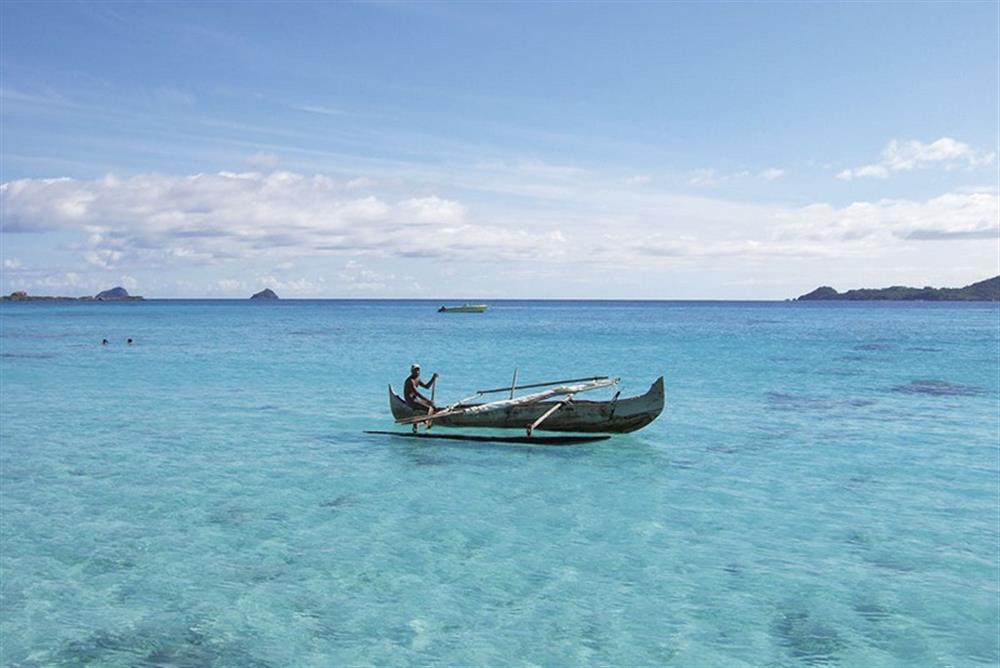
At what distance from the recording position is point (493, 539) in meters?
13.4

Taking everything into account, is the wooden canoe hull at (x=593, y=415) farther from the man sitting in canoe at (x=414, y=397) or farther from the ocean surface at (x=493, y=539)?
the man sitting in canoe at (x=414, y=397)

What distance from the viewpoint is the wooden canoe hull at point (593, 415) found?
2130cm

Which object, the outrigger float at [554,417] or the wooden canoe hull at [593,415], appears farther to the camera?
the wooden canoe hull at [593,415]

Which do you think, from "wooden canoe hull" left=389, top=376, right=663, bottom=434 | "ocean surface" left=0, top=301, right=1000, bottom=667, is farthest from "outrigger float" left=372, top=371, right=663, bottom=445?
"ocean surface" left=0, top=301, right=1000, bottom=667

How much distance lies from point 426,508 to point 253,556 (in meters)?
3.94

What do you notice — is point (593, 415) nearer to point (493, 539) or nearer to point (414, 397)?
point (414, 397)

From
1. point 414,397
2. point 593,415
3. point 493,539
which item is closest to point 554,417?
point 593,415

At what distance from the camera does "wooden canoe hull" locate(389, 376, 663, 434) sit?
838 inches

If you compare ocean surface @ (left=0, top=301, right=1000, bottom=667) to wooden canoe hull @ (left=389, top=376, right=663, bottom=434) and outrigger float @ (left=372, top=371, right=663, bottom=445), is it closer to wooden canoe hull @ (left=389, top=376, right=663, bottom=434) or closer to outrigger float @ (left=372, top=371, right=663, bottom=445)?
outrigger float @ (left=372, top=371, right=663, bottom=445)

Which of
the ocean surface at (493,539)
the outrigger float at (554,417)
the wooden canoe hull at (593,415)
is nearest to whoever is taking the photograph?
the ocean surface at (493,539)

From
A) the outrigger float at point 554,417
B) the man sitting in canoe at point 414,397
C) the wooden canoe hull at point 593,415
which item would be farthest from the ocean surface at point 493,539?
the man sitting in canoe at point 414,397

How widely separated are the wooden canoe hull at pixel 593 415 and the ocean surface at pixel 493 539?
694 millimetres

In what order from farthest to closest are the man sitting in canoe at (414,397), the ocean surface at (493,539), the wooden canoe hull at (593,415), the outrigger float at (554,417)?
the man sitting in canoe at (414,397) < the wooden canoe hull at (593,415) < the outrigger float at (554,417) < the ocean surface at (493,539)

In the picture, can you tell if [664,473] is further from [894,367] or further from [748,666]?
[894,367]
